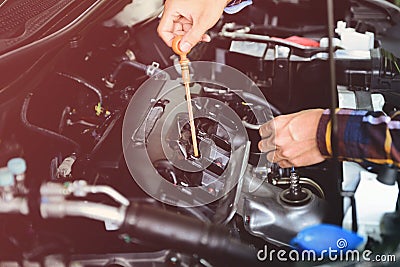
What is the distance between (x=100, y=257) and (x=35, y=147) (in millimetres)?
264

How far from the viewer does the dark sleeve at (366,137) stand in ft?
3.43

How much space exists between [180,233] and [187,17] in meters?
0.54

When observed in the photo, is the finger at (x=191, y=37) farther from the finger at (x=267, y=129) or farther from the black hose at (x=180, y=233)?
the black hose at (x=180, y=233)

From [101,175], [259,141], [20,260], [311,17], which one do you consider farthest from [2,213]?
[311,17]

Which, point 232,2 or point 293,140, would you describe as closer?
point 293,140

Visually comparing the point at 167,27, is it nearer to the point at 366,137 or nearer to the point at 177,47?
the point at 177,47

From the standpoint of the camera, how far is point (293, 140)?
3.77ft

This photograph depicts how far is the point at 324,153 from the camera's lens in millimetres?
1104

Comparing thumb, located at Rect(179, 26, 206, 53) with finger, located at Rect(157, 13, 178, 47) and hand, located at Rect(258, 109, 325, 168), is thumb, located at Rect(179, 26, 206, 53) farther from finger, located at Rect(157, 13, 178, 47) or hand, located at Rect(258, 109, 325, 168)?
hand, located at Rect(258, 109, 325, 168)

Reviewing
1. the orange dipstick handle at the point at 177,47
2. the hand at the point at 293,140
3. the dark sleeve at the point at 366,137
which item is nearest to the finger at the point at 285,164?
the hand at the point at 293,140

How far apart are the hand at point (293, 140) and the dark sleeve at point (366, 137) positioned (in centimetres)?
5

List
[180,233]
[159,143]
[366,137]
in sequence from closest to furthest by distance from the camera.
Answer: [180,233]
[366,137]
[159,143]

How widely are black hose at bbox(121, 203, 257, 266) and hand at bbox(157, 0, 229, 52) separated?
0.45m

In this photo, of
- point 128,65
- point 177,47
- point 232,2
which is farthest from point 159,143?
point 232,2
